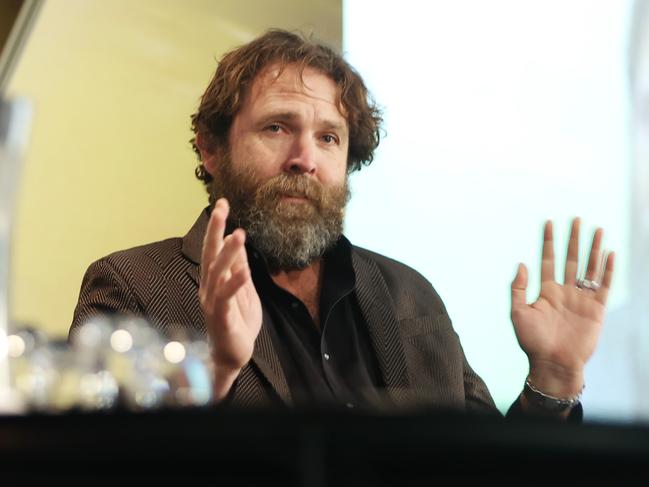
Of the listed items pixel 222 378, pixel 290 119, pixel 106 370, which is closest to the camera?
pixel 106 370

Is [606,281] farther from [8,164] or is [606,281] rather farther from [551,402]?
[8,164]

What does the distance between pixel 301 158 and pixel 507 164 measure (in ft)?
2.35

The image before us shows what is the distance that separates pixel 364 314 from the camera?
1.90 meters

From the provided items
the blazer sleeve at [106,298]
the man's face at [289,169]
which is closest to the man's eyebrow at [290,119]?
the man's face at [289,169]

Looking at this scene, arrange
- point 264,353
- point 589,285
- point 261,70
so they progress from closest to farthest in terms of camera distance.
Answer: point 264,353, point 589,285, point 261,70

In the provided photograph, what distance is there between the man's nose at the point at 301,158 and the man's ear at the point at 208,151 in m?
0.25

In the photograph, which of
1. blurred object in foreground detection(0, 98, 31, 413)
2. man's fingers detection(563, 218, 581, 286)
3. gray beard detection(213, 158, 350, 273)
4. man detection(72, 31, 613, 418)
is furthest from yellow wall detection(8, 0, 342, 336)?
blurred object in foreground detection(0, 98, 31, 413)

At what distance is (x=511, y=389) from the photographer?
234 centimetres

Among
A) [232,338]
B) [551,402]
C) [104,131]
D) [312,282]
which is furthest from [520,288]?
[104,131]

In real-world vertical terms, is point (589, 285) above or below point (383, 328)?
above

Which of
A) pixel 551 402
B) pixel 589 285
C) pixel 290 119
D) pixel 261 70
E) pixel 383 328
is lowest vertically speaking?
pixel 551 402

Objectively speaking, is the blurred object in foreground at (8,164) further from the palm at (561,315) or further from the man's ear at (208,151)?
the man's ear at (208,151)

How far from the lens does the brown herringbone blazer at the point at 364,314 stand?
1.70m

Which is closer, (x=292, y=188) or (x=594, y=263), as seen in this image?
(x=594, y=263)
